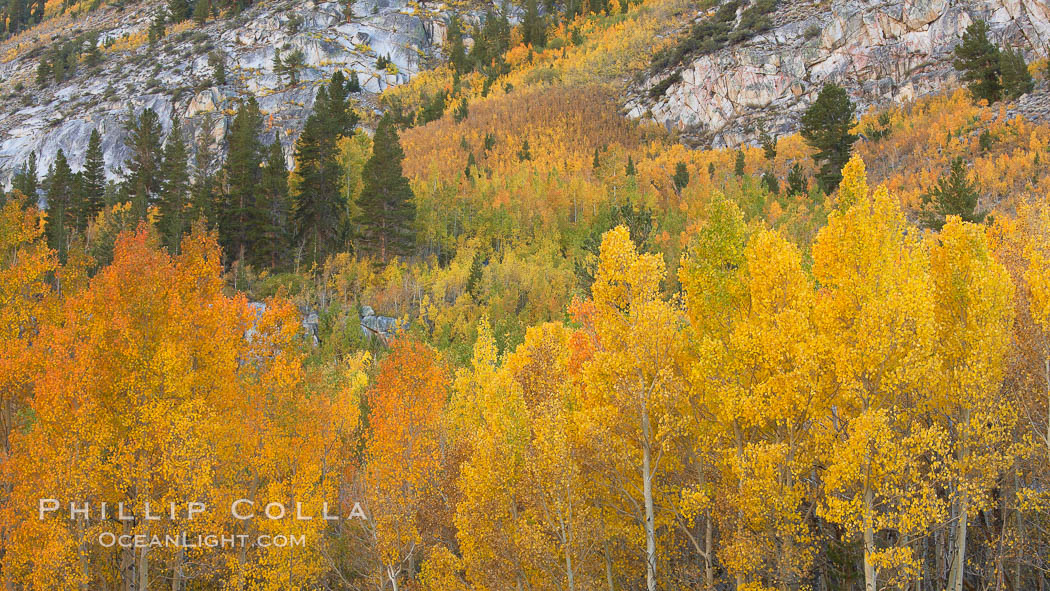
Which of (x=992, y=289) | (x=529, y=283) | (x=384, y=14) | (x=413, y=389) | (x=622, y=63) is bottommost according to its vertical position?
(x=529, y=283)

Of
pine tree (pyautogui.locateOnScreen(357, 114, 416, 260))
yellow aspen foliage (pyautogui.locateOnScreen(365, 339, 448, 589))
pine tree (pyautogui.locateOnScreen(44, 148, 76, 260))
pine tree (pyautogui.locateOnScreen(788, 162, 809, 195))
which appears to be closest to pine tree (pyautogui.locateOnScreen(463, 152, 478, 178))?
pine tree (pyautogui.locateOnScreen(357, 114, 416, 260))

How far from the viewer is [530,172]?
202 feet

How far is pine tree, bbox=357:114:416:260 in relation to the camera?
41.5 metres

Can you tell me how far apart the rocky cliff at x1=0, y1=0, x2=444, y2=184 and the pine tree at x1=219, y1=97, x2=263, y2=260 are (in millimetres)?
46790

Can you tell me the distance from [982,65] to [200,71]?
113m

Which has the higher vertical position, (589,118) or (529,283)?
(589,118)

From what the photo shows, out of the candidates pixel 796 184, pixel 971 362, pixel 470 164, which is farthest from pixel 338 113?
A: pixel 971 362

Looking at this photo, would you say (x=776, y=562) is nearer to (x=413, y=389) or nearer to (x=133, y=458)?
(x=413, y=389)

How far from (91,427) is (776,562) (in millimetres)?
15121

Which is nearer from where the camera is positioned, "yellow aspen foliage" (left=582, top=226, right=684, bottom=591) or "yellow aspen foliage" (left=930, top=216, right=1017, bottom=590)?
"yellow aspen foliage" (left=930, top=216, right=1017, bottom=590)

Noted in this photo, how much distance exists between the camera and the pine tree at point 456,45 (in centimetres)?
11856

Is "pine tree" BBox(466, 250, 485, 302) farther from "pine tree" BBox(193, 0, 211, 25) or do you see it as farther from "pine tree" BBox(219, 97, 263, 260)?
"pine tree" BBox(193, 0, 211, 25)

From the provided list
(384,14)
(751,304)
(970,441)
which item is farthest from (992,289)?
(384,14)

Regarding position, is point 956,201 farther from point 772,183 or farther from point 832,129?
point 772,183
